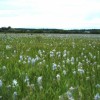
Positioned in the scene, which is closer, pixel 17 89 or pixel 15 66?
pixel 17 89

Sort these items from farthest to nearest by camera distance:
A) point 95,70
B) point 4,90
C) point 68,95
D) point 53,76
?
1. point 95,70
2. point 53,76
3. point 4,90
4. point 68,95

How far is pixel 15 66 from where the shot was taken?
8.49 m

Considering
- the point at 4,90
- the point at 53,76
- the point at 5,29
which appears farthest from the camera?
the point at 5,29

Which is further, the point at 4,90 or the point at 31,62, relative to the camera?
the point at 31,62

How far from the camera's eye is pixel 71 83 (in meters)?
6.54

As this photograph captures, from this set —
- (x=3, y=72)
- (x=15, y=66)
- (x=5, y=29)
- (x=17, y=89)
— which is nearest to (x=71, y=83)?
(x=17, y=89)

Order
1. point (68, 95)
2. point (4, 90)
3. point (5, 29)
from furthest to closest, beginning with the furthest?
1. point (5, 29)
2. point (4, 90)
3. point (68, 95)

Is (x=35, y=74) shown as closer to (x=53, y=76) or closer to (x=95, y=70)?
(x=53, y=76)

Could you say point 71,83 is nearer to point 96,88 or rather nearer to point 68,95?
point 96,88

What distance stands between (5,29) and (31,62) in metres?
52.5

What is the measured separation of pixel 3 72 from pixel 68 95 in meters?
2.97

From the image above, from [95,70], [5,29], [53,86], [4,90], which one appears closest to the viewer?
[4,90]

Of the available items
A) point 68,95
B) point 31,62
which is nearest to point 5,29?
point 31,62

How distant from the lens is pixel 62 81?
21.7 ft
